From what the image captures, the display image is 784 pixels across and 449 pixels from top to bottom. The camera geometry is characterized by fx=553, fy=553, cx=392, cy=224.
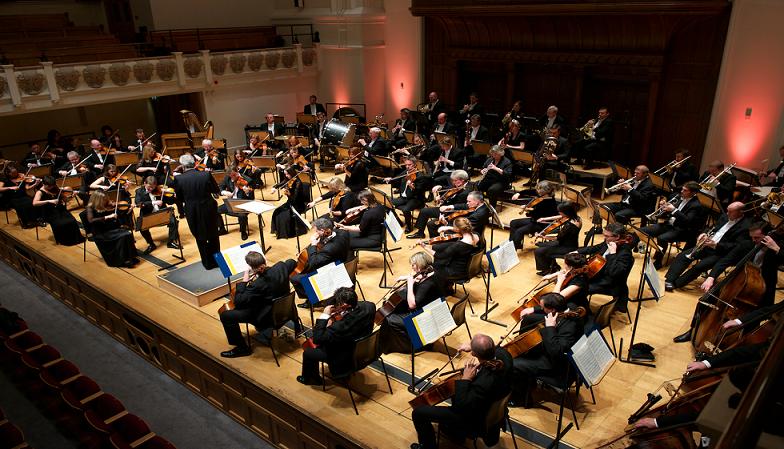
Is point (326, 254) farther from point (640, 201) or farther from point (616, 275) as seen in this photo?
point (640, 201)

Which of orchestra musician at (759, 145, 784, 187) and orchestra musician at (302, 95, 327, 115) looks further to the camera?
orchestra musician at (302, 95, 327, 115)

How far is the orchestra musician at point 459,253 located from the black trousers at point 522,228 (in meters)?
1.70

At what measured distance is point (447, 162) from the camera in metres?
10.3

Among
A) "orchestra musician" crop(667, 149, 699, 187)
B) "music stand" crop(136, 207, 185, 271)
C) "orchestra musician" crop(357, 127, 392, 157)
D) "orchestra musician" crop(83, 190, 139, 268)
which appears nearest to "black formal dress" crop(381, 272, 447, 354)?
"music stand" crop(136, 207, 185, 271)

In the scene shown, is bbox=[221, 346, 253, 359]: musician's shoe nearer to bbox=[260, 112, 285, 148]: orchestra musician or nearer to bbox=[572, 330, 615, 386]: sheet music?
bbox=[572, 330, 615, 386]: sheet music

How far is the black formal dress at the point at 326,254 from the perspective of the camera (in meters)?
6.51

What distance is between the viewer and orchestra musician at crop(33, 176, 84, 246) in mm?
9188

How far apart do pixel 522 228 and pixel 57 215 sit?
7.60 m

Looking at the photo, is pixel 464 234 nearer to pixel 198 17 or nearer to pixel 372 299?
pixel 372 299

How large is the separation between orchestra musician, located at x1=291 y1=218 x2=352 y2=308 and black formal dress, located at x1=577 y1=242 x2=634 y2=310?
2.90m

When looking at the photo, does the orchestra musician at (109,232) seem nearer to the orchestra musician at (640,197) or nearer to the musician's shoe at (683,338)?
the orchestra musician at (640,197)

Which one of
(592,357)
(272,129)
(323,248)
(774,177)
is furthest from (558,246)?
(272,129)

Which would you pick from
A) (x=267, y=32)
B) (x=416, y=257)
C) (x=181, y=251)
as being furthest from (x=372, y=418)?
(x=267, y=32)

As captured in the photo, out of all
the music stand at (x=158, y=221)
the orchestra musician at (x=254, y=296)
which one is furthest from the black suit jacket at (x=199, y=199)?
the orchestra musician at (x=254, y=296)
